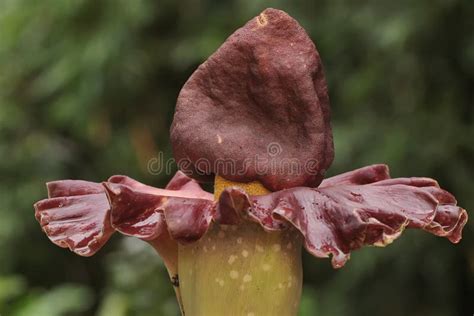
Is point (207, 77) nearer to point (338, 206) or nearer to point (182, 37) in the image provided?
point (338, 206)

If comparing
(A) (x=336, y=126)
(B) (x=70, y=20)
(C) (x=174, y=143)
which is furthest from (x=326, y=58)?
(C) (x=174, y=143)

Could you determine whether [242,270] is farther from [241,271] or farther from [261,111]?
[261,111]

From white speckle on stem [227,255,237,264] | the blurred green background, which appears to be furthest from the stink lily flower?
the blurred green background

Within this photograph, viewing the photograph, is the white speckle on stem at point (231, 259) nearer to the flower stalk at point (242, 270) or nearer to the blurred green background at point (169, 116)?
the flower stalk at point (242, 270)

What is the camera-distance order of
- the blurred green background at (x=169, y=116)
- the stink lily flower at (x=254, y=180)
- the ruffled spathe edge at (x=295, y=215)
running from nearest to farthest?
the ruffled spathe edge at (x=295, y=215)
the stink lily flower at (x=254, y=180)
the blurred green background at (x=169, y=116)

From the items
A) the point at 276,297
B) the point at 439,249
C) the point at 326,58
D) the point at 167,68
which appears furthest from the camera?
the point at 167,68

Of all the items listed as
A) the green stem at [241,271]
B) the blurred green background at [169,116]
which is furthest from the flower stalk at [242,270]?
the blurred green background at [169,116]

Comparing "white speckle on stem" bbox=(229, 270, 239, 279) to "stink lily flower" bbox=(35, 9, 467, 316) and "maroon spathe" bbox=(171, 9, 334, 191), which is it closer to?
"stink lily flower" bbox=(35, 9, 467, 316)

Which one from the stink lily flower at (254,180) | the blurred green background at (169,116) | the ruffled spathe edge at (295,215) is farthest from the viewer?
the blurred green background at (169,116)
